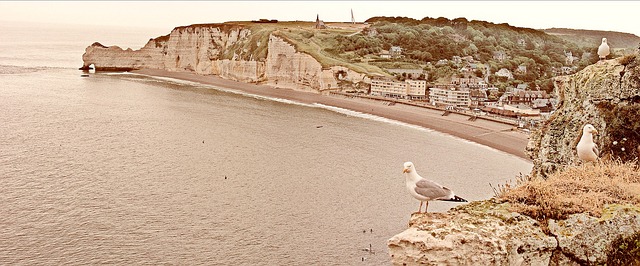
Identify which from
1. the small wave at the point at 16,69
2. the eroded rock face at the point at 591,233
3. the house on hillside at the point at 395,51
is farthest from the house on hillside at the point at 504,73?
the eroded rock face at the point at 591,233

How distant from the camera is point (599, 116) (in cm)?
1431

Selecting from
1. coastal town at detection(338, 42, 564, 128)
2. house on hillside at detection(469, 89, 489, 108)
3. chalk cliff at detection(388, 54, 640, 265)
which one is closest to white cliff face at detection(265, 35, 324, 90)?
coastal town at detection(338, 42, 564, 128)

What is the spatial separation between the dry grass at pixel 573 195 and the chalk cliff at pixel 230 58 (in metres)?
71.8

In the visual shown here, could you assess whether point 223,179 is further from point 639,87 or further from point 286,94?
point 286,94

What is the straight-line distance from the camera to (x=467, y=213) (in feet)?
28.3

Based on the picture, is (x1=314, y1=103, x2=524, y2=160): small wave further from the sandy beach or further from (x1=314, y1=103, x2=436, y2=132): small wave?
the sandy beach

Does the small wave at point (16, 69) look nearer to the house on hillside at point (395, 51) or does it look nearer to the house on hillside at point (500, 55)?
the house on hillside at point (395, 51)

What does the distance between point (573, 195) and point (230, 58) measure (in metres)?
97.5

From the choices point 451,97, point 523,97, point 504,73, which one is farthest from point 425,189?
point 504,73

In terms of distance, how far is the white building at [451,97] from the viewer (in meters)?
70.9

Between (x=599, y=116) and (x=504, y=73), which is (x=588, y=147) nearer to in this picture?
(x=599, y=116)

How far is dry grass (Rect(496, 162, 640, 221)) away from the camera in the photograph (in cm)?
852

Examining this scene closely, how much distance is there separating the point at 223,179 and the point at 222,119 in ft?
87.5

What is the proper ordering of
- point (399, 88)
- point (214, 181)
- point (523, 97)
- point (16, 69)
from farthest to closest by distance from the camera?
point (16, 69), point (399, 88), point (523, 97), point (214, 181)
